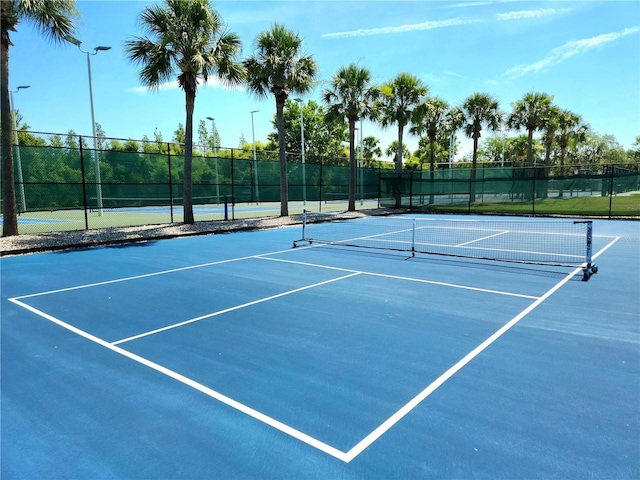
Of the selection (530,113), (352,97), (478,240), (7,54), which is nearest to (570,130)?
(530,113)

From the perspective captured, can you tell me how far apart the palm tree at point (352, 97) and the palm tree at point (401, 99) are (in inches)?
140

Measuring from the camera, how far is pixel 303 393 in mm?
3809

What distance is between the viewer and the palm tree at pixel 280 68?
20562 millimetres

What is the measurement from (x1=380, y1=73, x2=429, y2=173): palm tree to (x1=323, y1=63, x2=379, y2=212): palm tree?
356 centimetres

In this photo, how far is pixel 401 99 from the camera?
28891mm

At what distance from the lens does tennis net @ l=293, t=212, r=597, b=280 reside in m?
10.8

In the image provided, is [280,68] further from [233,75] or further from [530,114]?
[530,114]

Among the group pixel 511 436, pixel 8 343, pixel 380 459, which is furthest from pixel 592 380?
pixel 8 343

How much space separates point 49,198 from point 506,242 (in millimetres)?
22093

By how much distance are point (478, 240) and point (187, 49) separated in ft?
44.7

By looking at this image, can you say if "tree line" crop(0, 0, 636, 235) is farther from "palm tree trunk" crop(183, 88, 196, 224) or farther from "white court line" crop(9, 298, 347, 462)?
"white court line" crop(9, 298, 347, 462)

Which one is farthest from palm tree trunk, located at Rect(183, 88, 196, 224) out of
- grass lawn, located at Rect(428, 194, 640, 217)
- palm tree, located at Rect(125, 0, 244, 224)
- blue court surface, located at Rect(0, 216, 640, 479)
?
grass lawn, located at Rect(428, 194, 640, 217)

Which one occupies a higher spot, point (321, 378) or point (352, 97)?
point (352, 97)

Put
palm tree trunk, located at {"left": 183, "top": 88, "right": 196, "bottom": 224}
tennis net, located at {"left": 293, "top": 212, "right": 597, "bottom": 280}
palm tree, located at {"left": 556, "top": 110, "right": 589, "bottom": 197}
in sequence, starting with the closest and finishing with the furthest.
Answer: tennis net, located at {"left": 293, "top": 212, "right": 597, "bottom": 280}
palm tree trunk, located at {"left": 183, "top": 88, "right": 196, "bottom": 224}
palm tree, located at {"left": 556, "top": 110, "right": 589, "bottom": 197}
